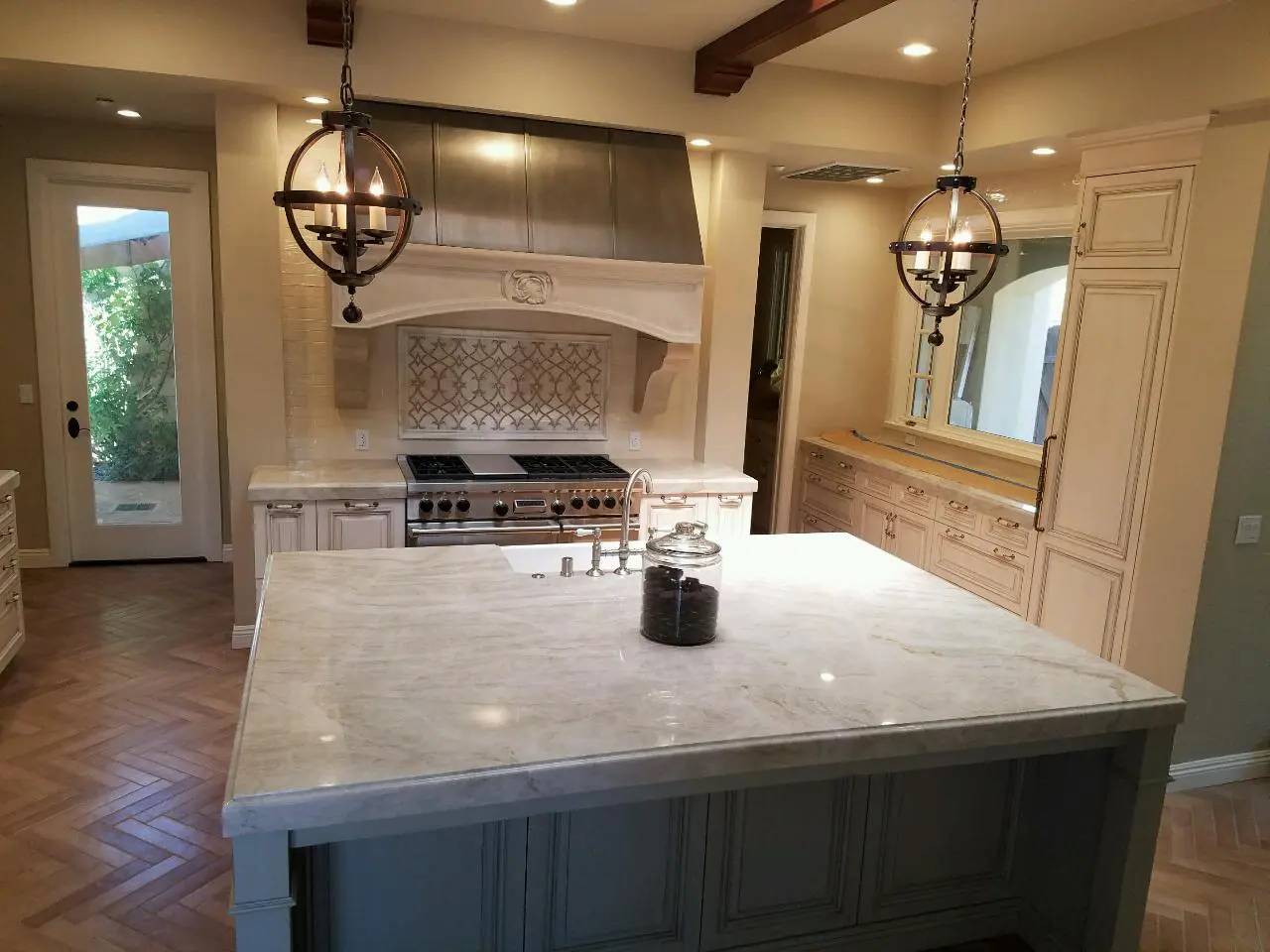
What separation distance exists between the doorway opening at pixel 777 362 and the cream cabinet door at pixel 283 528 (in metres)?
2.76

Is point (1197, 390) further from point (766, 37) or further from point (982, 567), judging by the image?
point (766, 37)

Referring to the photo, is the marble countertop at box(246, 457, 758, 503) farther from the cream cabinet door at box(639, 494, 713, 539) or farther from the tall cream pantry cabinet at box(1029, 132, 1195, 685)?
the tall cream pantry cabinet at box(1029, 132, 1195, 685)

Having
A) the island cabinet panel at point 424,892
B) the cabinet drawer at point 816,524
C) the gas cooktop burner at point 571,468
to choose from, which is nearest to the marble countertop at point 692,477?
the gas cooktop burner at point 571,468

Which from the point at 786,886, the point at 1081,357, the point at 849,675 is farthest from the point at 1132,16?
the point at 786,886

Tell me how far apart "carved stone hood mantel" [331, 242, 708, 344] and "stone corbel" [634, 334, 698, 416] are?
15cm

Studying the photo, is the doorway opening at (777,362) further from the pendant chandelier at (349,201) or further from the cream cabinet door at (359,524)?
the pendant chandelier at (349,201)

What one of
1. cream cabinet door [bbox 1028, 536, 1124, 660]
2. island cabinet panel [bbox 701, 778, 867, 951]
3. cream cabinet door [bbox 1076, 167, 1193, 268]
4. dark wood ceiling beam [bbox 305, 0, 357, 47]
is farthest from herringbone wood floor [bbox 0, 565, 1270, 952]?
dark wood ceiling beam [bbox 305, 0, 357, 47]

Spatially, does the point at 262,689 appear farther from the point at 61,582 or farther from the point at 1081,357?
the point at 61,582

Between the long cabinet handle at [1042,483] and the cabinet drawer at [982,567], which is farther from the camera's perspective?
the cabinet drawer at [982,567]

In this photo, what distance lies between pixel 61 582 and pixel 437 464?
2.57m

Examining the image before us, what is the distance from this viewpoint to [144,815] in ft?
9.90

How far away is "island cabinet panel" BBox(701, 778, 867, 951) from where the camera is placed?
7.24ft

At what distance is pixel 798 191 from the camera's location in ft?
18.7

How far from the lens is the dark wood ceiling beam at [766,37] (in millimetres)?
3369
